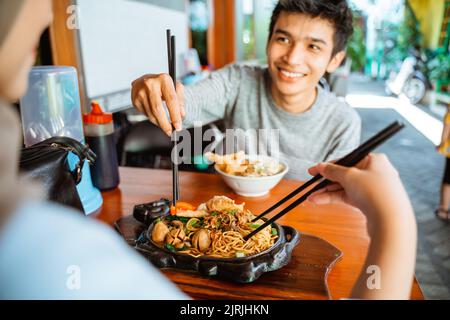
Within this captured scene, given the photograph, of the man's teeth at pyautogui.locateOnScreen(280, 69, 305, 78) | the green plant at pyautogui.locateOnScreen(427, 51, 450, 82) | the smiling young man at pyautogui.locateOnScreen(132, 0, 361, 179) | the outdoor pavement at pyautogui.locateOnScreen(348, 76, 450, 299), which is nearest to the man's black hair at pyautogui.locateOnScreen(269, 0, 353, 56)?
the smiling young man at pyautogui.locateOnScreen(132, 0, 361, 179)

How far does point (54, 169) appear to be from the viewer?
1070mm

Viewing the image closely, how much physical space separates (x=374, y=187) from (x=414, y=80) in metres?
10.0

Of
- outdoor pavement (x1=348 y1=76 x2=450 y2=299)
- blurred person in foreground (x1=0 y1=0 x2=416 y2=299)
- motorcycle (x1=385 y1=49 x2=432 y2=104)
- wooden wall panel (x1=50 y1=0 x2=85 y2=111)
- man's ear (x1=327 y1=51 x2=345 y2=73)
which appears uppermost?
wooden wall panel (x1=50 y1=0 x2=85 y2=111)

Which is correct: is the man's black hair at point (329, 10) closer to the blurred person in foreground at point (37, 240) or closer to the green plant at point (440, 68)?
the blurred person in foreground at point (37, 240)

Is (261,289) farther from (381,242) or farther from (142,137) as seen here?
(142,137)

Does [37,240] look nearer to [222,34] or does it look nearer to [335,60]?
[335,60]

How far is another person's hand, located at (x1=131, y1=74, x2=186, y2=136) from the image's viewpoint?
1.34 meters

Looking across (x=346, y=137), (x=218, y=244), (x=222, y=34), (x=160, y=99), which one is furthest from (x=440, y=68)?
(x=218, y=244)

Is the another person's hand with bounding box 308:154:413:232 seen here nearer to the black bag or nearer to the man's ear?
the black bag

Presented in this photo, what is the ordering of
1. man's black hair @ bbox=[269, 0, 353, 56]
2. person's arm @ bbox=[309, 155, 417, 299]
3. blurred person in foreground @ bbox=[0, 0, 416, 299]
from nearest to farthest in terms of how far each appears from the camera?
1. blurred person in foreground @ bbox=[0, 0, 416, 299]
2. person's arm @ bbox=[309, 155, 417, 299]
3. man's black hair @ bbox=[269, 0, 353, 56]

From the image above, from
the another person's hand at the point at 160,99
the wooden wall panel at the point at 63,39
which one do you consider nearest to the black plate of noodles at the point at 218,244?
the another person's hand at the point at 160,99

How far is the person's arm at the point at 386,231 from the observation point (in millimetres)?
667

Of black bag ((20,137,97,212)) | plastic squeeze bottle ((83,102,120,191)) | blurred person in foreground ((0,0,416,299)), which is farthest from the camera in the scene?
plastic squeeze bottle ((83,102,120,191))

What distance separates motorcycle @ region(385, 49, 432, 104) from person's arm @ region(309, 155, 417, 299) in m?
9.89
